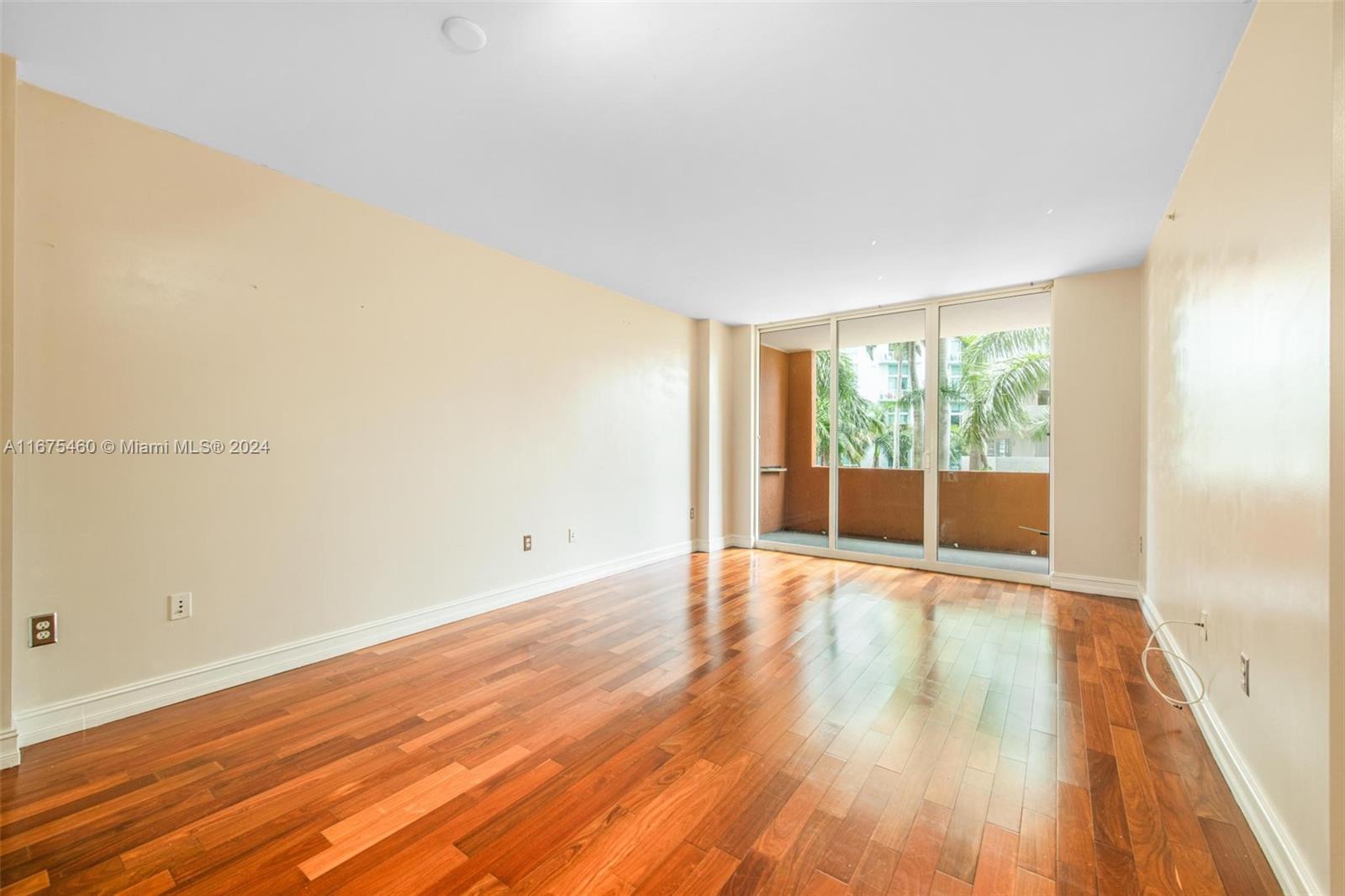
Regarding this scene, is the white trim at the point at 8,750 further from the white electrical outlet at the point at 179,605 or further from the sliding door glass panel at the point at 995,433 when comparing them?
the sliding door glass panel at the point at 995,433

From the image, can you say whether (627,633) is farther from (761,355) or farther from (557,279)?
(761,355)

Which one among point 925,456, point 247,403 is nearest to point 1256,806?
point 925,456

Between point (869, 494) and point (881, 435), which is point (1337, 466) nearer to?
point (881, 435)

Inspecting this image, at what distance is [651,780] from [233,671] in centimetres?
218

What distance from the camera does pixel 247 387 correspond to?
2648 mm

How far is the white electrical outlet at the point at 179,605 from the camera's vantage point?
2.40 metres

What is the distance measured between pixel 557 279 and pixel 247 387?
2317 mm

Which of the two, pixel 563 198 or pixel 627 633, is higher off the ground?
pixel 563 198

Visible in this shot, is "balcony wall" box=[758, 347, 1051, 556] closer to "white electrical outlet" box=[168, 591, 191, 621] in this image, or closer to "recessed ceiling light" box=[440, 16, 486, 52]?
"recessed ceiling light" box=[440, 16, 486, 52]

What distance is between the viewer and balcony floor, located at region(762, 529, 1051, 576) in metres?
4.68

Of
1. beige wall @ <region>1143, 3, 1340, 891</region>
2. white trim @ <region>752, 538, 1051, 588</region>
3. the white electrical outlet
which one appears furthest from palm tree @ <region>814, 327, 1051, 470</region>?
the white electrical outlet

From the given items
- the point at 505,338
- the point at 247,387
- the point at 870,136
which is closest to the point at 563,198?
the point at 505,338

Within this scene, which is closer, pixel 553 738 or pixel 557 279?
pixel 553 738

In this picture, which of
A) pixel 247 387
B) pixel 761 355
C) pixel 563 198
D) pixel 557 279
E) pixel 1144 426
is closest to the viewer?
pixel 247 387
